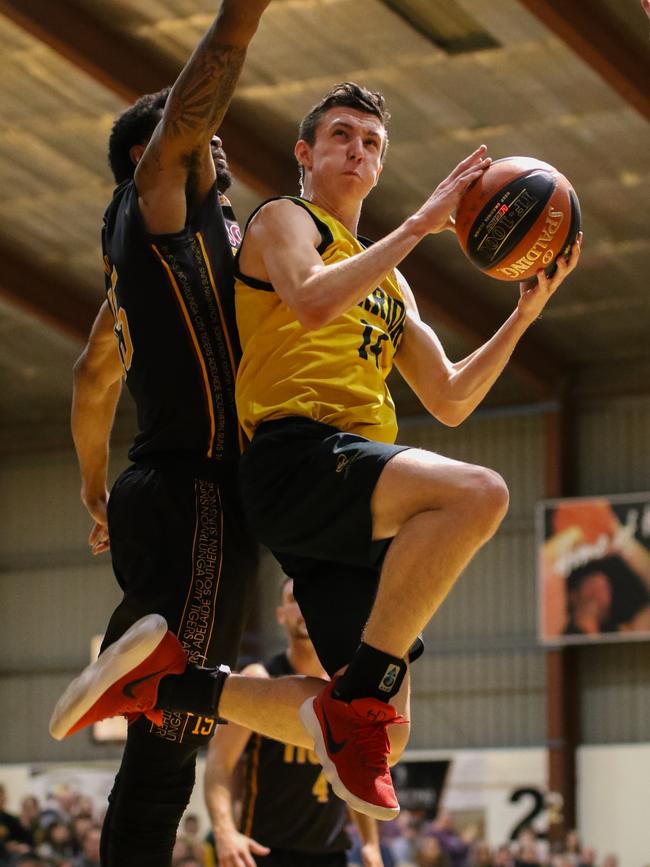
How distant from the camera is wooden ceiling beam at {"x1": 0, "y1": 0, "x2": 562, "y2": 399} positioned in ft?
50.2

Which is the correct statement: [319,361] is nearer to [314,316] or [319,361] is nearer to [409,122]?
[314,316]

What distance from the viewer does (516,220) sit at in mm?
4953

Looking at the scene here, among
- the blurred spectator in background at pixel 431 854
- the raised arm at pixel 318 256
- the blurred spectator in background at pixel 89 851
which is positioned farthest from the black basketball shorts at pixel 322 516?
the blurred spectator in background at pixel 431 854

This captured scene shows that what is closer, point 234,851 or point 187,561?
point 187,561

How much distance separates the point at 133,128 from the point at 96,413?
3.67 ft

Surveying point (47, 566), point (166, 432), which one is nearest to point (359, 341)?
point (166, 432)

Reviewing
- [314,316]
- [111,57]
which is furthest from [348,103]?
[111,57]

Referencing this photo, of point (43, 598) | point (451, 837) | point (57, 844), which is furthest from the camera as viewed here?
point (43, 598)

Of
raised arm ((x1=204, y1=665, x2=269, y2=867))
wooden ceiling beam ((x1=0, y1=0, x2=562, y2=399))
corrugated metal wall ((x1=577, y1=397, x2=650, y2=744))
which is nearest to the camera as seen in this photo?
raised arm ((x1=204, y1=665, x2=269, y2=867))

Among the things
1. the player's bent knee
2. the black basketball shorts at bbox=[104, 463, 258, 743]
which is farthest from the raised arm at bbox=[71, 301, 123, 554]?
the player's bent knee

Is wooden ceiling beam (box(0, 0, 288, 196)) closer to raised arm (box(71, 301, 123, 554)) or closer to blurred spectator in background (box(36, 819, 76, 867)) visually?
blurred spectator in background (box(36, 819, 76, 867))

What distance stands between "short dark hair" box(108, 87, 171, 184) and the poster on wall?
1560 cm

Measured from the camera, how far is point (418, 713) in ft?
73.4

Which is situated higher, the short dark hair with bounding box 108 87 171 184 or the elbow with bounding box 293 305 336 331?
the short dark hair with bounding box 108 87 171 184
